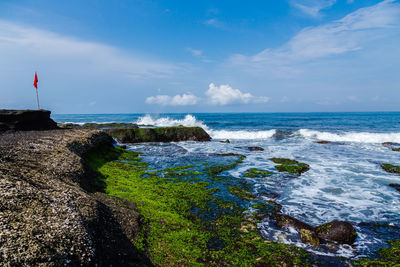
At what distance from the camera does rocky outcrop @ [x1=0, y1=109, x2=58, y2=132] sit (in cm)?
2333

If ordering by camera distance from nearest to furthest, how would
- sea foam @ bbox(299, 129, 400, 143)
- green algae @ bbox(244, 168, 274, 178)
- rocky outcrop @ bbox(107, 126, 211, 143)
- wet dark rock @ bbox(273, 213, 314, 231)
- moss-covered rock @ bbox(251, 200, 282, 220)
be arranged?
wet dark rock @ bbox(273, 213, 314, 231) < moss-covered rock @ bbox(251, 200, 282, 220) < green algae @ bbox(244, 168, 274, 178) < rocky outcrop @ bbox(107, 126, 211, 143) < sea foam @ bbox(299, 129, 400, 143)

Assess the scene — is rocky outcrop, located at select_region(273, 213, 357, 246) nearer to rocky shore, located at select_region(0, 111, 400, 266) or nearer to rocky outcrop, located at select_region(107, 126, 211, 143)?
rocky shore, located at select_region(0, 111, 400, 266)

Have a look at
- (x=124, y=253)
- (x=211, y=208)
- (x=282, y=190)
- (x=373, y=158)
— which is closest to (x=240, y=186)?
(x=282, y=190)

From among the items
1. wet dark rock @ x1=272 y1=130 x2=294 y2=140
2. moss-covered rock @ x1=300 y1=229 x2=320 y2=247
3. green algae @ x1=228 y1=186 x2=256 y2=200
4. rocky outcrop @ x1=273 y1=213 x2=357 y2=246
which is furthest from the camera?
wet dark rock @ x1=272 y1=130 x2=294 y2=140

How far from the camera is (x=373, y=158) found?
74.4 ft

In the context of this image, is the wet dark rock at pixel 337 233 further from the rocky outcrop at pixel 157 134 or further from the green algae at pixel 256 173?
the rocky outcrop at pixel 157 134

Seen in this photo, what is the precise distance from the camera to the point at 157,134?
33.7m

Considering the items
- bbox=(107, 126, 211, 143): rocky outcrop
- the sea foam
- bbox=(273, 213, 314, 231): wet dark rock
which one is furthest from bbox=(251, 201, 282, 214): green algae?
the sea foam

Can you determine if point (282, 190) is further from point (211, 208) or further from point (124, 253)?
point (124, 253)

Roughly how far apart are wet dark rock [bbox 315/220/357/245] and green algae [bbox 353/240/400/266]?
2.89ft

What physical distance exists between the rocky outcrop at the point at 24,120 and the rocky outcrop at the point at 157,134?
7.76 meters

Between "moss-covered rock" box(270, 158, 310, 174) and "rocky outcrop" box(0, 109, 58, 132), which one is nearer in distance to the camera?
"moss-covered rock" box(270, 158, 310, 174)

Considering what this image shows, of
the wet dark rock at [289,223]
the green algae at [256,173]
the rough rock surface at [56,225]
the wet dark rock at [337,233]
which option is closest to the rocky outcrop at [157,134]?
the green algae at [256,173]

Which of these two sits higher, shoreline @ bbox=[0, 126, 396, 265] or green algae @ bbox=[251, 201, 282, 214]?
shoreline @ bbox=[0, 126, 396, 265]
